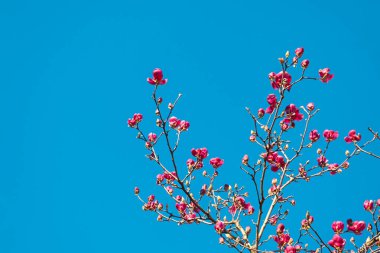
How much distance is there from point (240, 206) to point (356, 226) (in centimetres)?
139

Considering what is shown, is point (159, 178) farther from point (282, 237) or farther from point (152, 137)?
point (282, 237)

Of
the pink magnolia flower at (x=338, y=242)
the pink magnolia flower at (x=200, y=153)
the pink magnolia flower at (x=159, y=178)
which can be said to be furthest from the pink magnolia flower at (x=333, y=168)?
the pink magnolia flower at (x=159, y=178)

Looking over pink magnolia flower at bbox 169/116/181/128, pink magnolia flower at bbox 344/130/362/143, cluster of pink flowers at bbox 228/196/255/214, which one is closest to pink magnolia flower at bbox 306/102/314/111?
pink magnolia flower at bbox 344/130/362/143

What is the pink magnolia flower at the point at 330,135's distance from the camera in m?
4.71

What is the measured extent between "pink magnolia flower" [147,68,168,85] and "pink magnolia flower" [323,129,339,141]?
213 cm

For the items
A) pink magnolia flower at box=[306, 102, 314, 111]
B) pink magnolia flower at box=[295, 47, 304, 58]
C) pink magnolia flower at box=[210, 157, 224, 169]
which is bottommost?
pink magnolia flower at box=[210, 157, 224, 169]

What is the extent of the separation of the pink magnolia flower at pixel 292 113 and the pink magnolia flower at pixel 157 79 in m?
1.51

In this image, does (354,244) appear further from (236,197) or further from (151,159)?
(151,159)

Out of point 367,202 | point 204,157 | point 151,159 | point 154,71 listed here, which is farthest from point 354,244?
point 154,71

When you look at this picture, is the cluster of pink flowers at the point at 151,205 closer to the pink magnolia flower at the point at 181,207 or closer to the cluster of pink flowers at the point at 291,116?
the pink magnolia flower at the point at 181,207

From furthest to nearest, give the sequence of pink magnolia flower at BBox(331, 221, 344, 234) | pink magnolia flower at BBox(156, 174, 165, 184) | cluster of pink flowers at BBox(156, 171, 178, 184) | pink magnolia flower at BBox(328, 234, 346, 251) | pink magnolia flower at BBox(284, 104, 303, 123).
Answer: pink magnolia flower at BBox(156, 174, 165, 184), cluster of pink flowers at BBox(156, 171, 178, 184), pink magnolia flower at BBox(284, 104, 303, 123), pink magnolia flower at BBox(331, 221, 344, 234), pink magnolia flower at BBox(328, 234, 346, 251)

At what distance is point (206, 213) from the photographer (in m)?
4.57

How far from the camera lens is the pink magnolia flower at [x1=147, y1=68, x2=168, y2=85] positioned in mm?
3989

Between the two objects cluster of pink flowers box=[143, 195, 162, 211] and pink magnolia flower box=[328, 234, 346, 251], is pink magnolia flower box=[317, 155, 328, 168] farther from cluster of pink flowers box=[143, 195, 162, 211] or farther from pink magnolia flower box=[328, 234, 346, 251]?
cluster of pink flowers box=[143, 195, 162, 211]
